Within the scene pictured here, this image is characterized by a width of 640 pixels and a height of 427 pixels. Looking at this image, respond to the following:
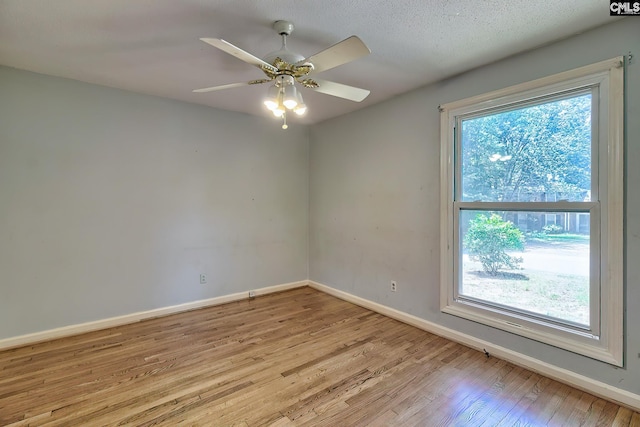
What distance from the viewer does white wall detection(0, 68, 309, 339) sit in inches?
105

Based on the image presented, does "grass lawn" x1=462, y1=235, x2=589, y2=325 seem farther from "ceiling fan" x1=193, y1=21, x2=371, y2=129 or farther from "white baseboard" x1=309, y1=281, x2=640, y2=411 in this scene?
"ceiling fan" x1=193, y1=21, x2=371, y2=129

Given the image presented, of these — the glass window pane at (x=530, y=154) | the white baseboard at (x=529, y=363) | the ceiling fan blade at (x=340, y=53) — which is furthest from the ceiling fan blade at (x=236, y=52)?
the white baseboard at (x=529, y=363)

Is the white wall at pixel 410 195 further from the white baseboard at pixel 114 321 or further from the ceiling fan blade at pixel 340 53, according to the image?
the ceiling fan blade at pixel 340 53

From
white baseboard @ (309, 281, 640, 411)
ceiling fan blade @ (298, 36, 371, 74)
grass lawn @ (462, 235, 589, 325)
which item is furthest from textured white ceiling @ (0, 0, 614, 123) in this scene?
white baseboard @ (309, 281, 640, 411)

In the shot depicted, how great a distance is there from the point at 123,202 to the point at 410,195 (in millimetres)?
3005

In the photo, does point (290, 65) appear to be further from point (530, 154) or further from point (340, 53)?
point (530, 154)

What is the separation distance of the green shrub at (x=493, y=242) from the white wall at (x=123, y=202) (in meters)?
2.54

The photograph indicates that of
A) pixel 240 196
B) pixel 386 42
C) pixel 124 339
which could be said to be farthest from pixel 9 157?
pixel 386 42

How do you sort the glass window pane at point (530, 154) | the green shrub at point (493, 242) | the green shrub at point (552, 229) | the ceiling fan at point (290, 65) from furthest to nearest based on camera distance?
the green shrub at point (493, 242), the green shrub at point (552, 229), the glass window pane at point (530, 154), the ceiling fan at point (290, 65)

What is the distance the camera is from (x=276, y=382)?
213 cm

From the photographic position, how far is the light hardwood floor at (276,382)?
5.87ft

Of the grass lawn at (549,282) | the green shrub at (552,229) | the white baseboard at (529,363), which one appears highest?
the green shrub at (552,229)

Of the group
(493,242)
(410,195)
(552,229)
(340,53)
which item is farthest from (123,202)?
(552,229)

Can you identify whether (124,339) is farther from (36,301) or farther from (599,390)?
(599,390)
